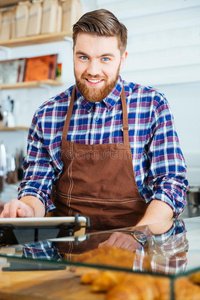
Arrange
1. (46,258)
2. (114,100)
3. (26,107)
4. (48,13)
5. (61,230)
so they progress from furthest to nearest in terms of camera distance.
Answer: (26,107) → (48,13) → (114,100) → (61,230) → (46,258)

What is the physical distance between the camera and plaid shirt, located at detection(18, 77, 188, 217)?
170 centimetres

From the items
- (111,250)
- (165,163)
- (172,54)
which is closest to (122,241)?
(111,250)

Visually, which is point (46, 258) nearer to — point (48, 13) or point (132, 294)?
point (132, 294)

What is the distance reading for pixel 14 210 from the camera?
1.49 meters

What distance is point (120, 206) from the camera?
5.69ft

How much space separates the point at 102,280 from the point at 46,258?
113 mm

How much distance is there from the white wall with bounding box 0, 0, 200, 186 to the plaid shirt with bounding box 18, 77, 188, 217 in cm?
170

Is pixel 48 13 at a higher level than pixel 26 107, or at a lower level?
higher

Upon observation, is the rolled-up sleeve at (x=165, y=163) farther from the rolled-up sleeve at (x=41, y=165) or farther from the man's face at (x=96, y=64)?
the rolled-up sleeve at (x=41, y=165)

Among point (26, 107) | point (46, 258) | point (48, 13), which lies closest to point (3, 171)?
point (26, 107)

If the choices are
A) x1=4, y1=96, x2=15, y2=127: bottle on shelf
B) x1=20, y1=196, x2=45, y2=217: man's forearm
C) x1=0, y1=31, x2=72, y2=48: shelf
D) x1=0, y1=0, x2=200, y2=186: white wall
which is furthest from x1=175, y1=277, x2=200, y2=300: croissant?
x1=4, y1=96, x2=15, y2=127: bottle on shelf

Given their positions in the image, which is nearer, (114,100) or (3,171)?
(114,100)

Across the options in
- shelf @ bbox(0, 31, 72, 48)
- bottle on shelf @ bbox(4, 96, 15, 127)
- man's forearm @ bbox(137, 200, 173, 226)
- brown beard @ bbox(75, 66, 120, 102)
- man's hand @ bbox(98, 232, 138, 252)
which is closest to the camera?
man's hand @ bbox(98, 232, 138, 252)

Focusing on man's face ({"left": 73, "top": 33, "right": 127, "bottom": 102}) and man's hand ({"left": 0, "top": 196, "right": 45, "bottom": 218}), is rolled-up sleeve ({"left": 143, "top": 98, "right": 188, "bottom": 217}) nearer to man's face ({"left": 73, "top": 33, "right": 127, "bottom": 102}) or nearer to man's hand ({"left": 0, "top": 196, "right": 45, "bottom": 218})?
man's face ({"left": 73, "top": 33, "right": 127, "bottom": 102})
